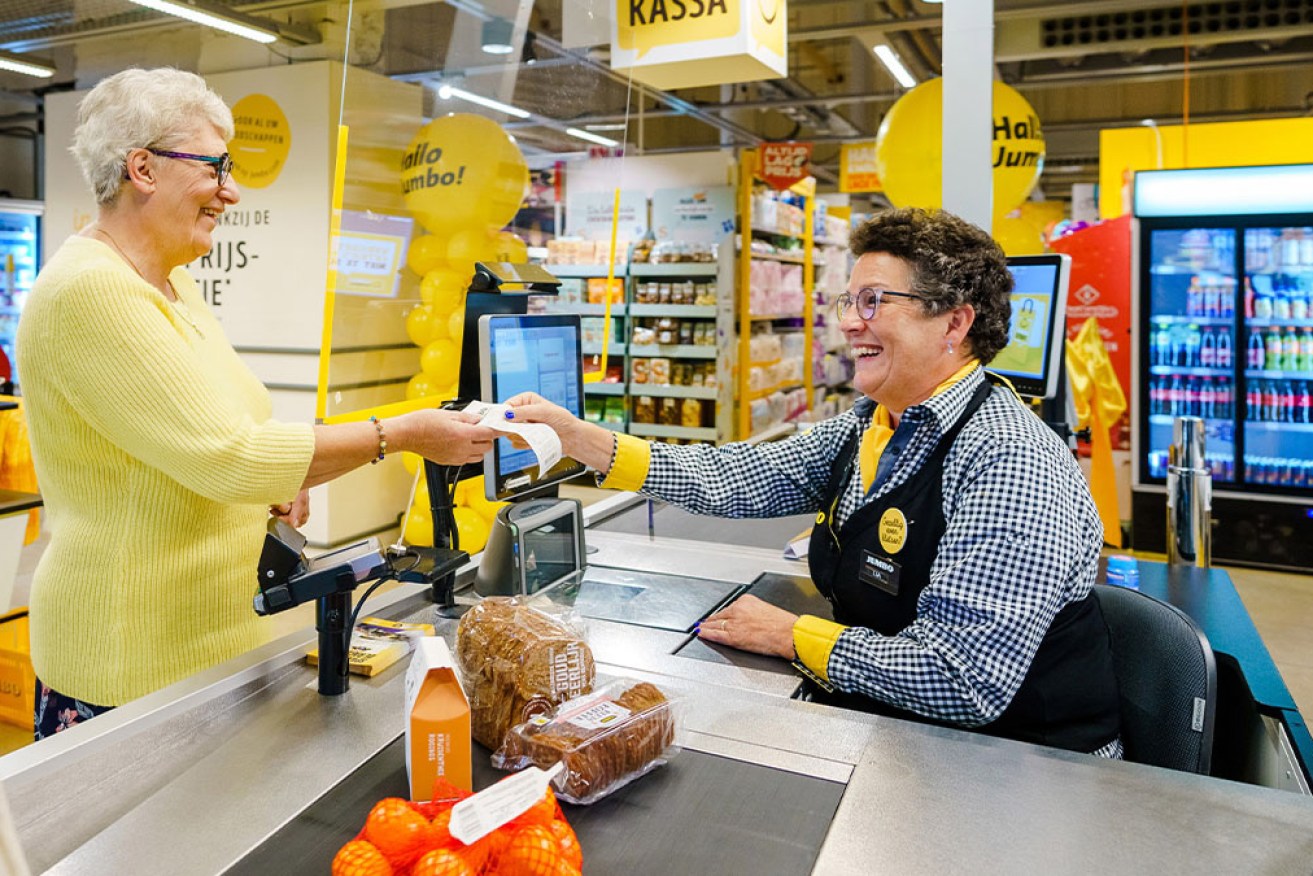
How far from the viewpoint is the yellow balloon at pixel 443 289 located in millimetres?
5125

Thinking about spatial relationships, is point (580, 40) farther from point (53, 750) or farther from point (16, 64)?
point (16, 64)

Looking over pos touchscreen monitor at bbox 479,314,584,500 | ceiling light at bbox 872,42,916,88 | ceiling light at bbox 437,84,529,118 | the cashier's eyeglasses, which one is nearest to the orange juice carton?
pos touchscreen monitor at bbox 479,314,584,500

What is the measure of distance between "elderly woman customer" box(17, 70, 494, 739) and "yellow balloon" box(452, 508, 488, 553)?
329 centimetres

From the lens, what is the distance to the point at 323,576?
1.60 m

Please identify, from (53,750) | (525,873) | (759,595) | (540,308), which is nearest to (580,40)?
(540,308)

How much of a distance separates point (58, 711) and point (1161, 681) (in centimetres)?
207

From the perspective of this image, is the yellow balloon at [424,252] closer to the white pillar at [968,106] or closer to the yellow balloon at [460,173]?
the yellow balloon at [460,173]

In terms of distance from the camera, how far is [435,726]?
125cm

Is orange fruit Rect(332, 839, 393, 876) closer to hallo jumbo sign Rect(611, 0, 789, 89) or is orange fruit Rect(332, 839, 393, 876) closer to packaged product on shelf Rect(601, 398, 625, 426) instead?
hallo jumbo sign Rect(611, 0, 789, 89)

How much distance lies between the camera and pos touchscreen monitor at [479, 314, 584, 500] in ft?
6.70

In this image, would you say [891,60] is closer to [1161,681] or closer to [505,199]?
[505,199]

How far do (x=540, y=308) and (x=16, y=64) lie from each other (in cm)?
947

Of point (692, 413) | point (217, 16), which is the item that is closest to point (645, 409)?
point (692, 413)

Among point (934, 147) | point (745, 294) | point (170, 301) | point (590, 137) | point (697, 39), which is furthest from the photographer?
point (745, 294)
